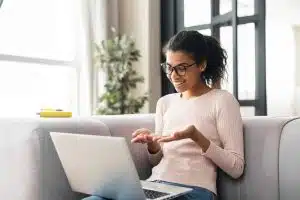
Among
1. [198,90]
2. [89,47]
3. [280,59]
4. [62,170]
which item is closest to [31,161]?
[62,170]

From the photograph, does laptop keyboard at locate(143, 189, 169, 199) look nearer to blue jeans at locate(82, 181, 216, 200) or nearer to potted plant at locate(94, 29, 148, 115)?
blue jeans at locate(82, 181, 216, 200)

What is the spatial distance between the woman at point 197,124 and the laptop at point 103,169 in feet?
0.42

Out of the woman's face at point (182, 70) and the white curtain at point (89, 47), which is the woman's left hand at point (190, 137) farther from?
the white curtain at point (89, 47)

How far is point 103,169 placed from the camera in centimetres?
125

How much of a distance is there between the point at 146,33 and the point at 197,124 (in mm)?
2272

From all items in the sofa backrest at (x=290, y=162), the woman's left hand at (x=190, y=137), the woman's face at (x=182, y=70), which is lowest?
the sofa backrest at (x=290, y=162)

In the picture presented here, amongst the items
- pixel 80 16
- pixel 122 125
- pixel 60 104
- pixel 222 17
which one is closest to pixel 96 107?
pixel 60 104

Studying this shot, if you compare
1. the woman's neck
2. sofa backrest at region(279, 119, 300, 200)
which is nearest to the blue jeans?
sofa backrest at region(279, 119, 300, 200)

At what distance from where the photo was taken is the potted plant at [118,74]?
3.37 meters

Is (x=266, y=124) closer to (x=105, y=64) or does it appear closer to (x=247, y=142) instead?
(x=247, y=142)

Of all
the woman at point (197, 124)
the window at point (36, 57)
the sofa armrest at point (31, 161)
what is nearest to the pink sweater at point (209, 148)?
the woman at point (197, 124)

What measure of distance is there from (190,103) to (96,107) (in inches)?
78.3

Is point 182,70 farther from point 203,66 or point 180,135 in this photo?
point 180,135

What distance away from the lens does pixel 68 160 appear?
4.53ft
